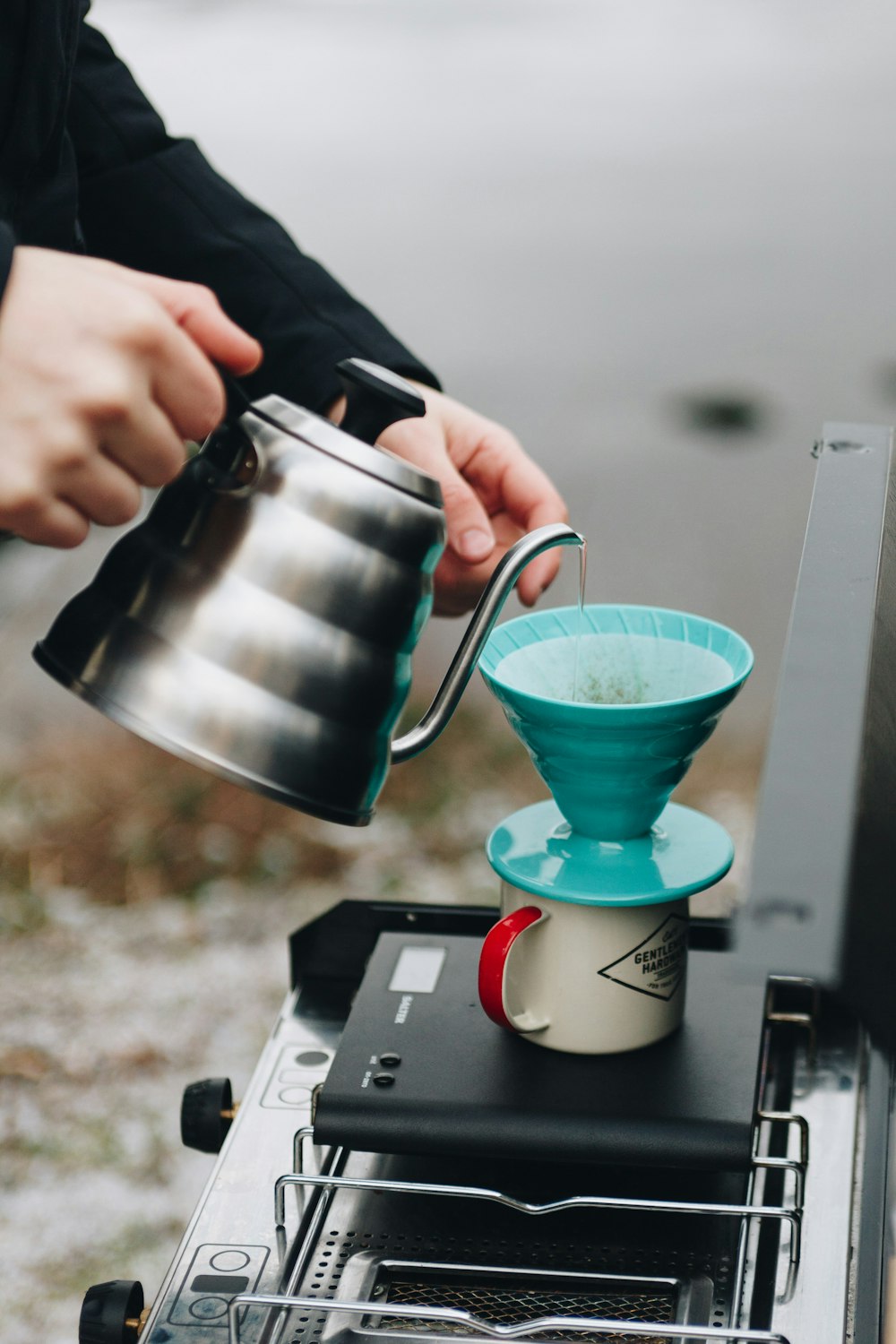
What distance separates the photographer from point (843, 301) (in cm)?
379

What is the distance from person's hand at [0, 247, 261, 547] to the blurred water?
2.95 m

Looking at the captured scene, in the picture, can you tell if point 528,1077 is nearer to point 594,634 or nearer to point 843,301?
point 594,634

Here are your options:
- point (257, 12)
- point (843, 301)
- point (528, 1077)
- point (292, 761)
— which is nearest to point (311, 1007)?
point (528, 1077)

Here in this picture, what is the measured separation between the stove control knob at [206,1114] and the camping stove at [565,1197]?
5cm

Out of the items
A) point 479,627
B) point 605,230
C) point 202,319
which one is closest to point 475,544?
point 479,627

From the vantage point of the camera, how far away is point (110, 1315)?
29.6 inches

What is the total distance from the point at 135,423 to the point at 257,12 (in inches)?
151

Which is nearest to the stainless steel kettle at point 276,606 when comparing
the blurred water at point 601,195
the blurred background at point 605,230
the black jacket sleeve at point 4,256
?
the black jacket sleeve at point 4,256

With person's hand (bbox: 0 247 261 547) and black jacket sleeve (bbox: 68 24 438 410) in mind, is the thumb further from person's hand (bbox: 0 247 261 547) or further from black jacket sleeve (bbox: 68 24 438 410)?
black jacket sleeve (bbox: 68 24 438 410)

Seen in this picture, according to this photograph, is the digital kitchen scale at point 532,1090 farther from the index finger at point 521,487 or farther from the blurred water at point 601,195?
the blurred water at point 601,195

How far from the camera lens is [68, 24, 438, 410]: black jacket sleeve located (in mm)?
1049

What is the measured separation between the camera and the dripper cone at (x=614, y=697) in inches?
30.7

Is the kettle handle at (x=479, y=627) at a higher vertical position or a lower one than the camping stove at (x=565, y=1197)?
higher

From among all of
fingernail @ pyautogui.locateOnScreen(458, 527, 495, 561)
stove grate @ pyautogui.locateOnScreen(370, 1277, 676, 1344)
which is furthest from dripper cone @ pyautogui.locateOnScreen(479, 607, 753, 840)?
stove grate @ pyautogui.locateOnScreen(370, 1277, 676, 1344)
